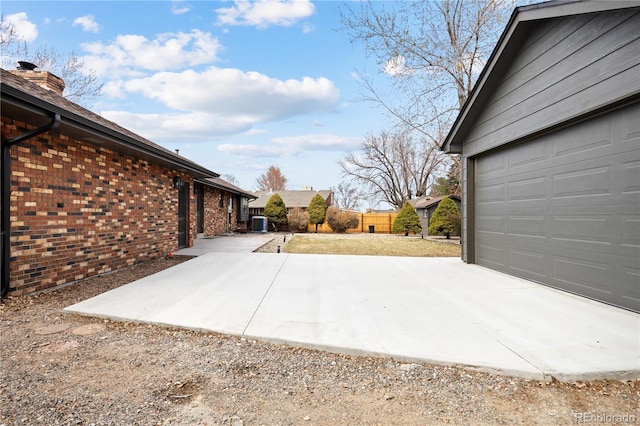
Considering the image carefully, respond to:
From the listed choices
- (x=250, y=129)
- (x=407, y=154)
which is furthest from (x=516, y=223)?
(x=407, y=154)

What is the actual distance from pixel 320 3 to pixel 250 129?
10234 mm

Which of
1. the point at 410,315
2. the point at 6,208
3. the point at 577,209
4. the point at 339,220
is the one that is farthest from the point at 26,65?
the point at 339,220

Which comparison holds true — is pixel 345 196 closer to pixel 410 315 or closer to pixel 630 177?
pixel 630 177

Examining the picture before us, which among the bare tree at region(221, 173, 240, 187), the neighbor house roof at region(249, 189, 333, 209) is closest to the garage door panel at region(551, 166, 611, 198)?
the neighbor house roof at region(249, 189, 333, 209)

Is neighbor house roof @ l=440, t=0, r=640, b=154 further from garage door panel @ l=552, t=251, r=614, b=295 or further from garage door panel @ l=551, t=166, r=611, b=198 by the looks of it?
garage door panel @ l=552, t=251, r=614, b=295

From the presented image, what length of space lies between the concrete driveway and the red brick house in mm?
1151

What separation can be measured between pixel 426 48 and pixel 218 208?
11.9 meters

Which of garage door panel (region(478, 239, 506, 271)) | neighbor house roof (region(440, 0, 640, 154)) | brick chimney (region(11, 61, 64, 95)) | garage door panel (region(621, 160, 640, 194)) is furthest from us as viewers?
brick chimney (region(11, 61, 64, 95))

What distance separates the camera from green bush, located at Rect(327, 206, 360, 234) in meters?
21.9

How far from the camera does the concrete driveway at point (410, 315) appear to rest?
258 centimetres

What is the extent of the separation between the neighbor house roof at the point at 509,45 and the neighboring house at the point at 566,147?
2 centimetres

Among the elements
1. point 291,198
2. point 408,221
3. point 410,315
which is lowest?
point 410,315

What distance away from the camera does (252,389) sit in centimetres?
219

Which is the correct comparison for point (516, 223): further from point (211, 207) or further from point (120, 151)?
point (211, 207)
